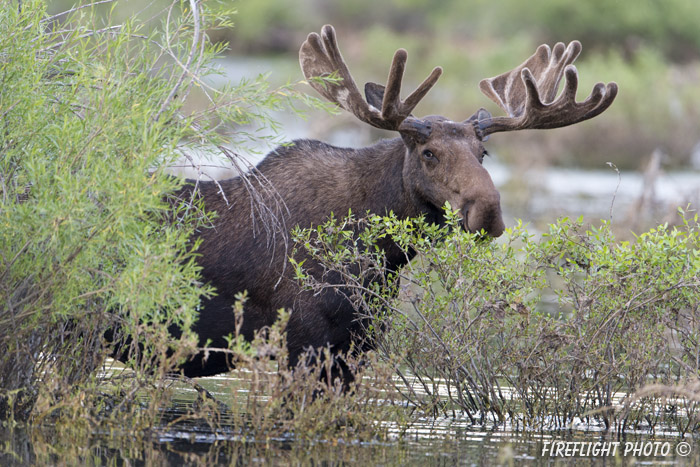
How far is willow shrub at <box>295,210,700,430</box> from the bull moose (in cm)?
19

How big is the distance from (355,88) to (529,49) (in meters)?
28.9

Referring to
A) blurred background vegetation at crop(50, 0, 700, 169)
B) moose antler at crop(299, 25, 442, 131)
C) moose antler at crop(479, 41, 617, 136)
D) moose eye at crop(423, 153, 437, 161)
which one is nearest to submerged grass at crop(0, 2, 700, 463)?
moose eye at crop(423, 153, 437, 161)

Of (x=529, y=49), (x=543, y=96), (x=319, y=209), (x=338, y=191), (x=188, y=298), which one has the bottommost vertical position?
(x=188, y=298)

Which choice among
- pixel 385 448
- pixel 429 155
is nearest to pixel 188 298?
pixel 385 448

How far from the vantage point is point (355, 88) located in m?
7.64

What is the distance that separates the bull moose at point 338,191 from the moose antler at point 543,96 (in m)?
0.01

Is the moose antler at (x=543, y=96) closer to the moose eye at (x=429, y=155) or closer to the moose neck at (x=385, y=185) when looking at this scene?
the moose eye at (x=429, y=155)

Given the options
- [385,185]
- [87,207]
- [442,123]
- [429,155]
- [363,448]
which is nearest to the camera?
[87,207]

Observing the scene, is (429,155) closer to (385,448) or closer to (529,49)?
(385,448)

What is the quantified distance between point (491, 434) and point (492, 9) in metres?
37.2

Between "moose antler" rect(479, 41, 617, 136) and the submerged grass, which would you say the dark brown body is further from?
"moose antler" rect(479, 41, 617, 136)

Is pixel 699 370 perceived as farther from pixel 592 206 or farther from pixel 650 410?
pixel 592 206

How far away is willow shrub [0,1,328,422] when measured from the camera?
19.6 feet

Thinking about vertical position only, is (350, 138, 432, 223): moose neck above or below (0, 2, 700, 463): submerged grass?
above
